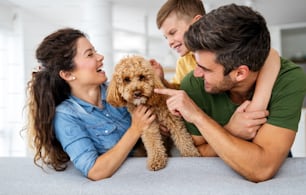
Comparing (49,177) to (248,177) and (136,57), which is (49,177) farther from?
(248,177)

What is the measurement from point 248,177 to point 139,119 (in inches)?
19.4

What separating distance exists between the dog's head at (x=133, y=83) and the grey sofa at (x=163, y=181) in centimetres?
26

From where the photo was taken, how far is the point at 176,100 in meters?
1.16

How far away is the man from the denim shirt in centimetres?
37

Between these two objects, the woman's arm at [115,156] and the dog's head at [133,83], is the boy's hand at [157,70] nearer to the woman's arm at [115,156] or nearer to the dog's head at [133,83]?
the dog's head at [133,83]

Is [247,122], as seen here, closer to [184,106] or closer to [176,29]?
[184,106]

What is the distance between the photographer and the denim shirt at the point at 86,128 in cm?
125

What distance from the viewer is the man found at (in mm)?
1088

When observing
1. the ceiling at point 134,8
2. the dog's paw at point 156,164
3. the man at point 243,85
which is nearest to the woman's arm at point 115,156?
the dog's paw at point 156,164

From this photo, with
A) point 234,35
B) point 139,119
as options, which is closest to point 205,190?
point 139,119

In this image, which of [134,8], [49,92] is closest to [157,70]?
[49,92]

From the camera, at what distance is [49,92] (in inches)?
54.9

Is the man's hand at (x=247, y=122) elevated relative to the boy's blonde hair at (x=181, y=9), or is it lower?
lower

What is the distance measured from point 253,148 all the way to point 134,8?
168 inches
